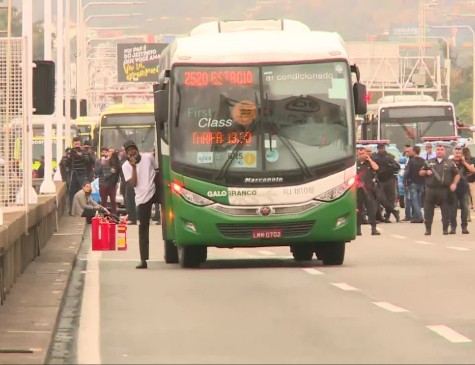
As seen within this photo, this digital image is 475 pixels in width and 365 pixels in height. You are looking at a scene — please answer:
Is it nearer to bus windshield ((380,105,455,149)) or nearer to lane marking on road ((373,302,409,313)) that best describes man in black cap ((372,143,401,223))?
bus windshield ((380,105,455,149))

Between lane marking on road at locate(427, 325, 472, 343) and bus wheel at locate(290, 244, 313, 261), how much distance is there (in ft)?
33.9

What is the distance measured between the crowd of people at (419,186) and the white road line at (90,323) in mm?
12697

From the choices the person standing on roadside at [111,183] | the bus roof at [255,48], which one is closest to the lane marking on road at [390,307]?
the bus roof at [255,48]

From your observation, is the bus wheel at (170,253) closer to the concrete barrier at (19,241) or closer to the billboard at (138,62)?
the concrete barrier at (19,241)

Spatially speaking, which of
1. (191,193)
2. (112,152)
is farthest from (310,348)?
(112,152)

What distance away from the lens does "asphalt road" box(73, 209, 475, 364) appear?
12.4 metres

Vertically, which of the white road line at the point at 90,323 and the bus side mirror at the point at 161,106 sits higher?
the bus side mirror at the point at 161,106

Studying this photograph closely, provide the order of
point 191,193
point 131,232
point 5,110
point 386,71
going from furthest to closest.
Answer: point 386,71 < point 131,232 < point 191,193 < point 5,110

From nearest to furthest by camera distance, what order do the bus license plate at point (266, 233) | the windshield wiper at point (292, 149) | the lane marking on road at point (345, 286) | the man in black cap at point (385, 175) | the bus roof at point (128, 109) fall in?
the lane marking on road at point (345, 286)
the bus license plate at point (266, 233)
the windshield wiper at point (292, 149)
the man in black cap at point (385, 175)
the bus roof at point (128, 109)

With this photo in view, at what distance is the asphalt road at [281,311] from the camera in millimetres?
12422

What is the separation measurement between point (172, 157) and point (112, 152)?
20.6 m

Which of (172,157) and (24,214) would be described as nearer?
(24,214)

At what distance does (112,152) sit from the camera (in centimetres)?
4331

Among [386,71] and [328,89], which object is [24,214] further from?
[386,71]
